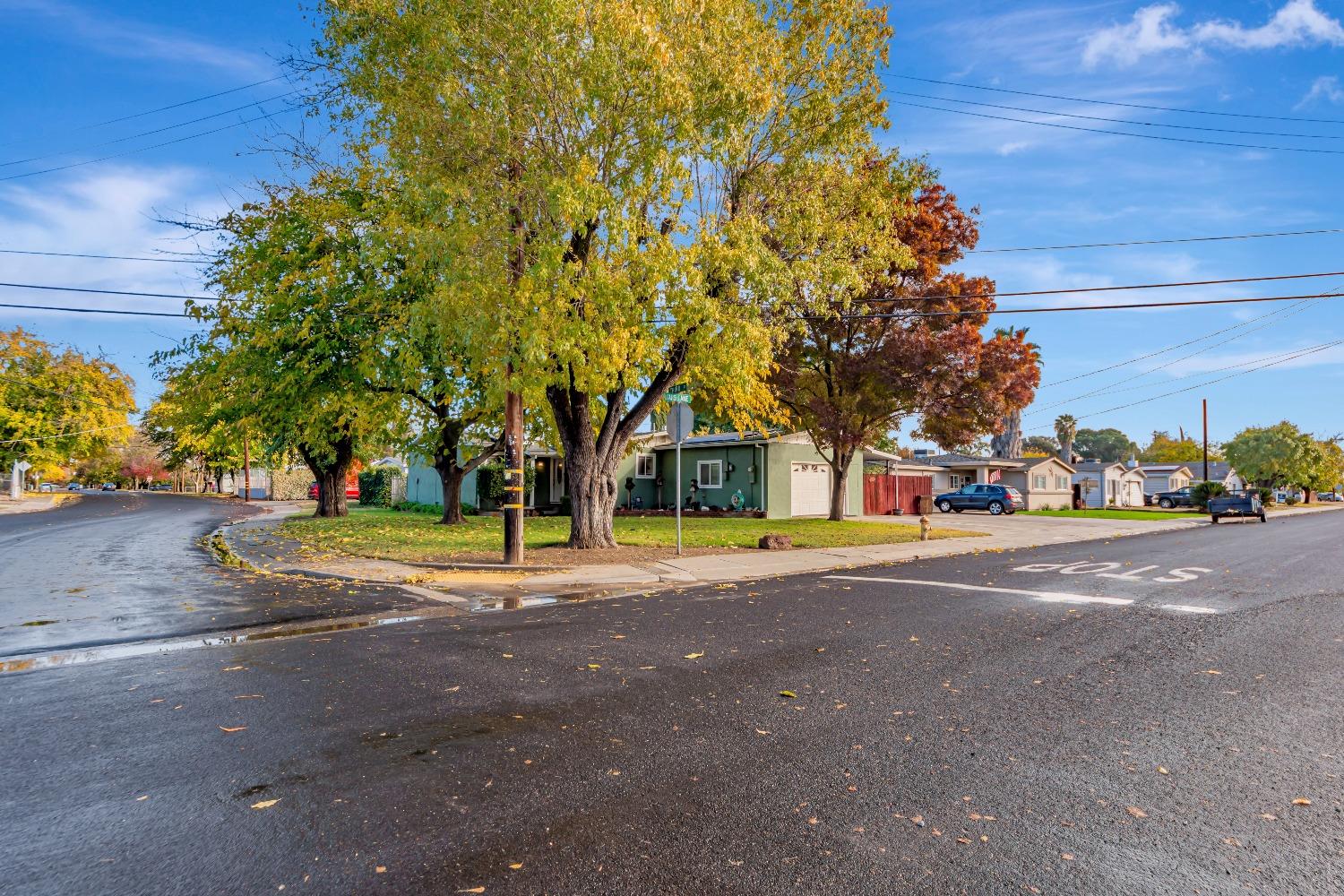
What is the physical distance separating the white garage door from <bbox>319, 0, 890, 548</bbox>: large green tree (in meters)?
18.0

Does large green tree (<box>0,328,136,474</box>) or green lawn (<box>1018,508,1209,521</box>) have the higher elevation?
large green tree (<box>0,328,136,474</box>)

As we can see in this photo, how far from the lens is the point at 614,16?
12.7 meters

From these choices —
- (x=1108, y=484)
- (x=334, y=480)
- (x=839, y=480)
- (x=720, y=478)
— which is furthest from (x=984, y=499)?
(x=334, y=480)

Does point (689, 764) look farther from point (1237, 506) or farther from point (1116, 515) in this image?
point (1116, 515)

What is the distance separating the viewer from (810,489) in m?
34.2

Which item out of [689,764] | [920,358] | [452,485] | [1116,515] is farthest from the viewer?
[1116,515]

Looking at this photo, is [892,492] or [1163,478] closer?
[892,492]

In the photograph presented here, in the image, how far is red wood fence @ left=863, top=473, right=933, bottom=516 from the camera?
40562 mm

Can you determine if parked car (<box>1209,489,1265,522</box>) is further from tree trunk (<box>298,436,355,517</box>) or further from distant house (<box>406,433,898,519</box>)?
tree trunk (<box>298,436,355,517</box>)

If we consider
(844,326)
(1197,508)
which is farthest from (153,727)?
(1197,508)

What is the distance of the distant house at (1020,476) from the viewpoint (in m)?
50.3

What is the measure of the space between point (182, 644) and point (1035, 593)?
10500 mm

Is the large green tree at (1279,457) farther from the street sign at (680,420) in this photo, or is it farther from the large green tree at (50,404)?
the large green tree at (50,404)

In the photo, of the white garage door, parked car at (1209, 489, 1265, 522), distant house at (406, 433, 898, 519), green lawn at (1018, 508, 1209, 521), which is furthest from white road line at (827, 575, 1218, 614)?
parked car at (1209, 489, 1265, 522)
